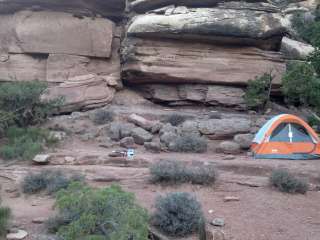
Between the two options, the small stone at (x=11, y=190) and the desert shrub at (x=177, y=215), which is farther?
the small stone at (x=11, y=190)

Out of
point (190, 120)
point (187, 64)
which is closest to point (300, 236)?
point (190, 120)

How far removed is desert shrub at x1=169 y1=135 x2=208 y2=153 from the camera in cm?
1198

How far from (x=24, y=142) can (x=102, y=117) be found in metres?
3.05

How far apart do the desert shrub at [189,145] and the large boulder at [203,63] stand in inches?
168

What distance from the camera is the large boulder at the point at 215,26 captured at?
50.4 feet

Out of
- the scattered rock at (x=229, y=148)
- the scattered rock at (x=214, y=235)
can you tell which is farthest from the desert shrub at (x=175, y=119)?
the scattered rock at (x=214, y=235)

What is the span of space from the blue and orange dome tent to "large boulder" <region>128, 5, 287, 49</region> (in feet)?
15.8

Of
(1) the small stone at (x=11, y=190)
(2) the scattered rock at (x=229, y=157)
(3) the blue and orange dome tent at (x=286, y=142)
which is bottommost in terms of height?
(2) the scattered rock at (x=229, y=157)

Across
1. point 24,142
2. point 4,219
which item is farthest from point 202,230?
point 24,142

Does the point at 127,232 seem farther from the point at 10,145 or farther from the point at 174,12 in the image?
the point at 174,12

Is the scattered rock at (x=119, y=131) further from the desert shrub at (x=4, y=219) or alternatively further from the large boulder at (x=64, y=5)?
the desert shrub at (x=4, y=219)

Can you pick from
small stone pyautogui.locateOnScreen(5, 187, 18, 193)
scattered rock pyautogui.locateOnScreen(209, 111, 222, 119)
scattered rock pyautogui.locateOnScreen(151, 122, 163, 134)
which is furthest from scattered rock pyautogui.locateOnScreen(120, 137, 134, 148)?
small stone pyautogui.locateOnScreen(5, 187, 18, 193)

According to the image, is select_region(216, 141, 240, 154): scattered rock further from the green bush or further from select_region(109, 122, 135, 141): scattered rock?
the green bush

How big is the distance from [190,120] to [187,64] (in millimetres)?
2662
